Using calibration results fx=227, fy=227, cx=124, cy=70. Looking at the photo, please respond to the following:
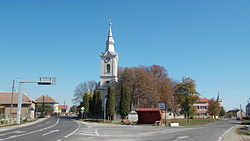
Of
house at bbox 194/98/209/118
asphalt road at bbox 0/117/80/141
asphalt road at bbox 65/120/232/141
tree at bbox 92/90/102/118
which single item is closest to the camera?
asphalt road at bbox 0/117/80/141

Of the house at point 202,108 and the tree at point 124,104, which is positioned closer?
the tree at point 124,104

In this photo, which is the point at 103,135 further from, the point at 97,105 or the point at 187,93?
the point at 97,105

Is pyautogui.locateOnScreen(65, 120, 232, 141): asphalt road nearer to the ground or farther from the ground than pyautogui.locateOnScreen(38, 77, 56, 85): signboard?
nearer to the ground

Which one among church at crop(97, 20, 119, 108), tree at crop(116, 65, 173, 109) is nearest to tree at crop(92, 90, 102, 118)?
A: tree at crop(116, 65, 173, 109)

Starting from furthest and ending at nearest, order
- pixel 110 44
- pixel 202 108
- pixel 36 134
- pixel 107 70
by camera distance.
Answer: pixel 202 108 → pixel 110 44 → pixel 107 70 → pixel 36 134

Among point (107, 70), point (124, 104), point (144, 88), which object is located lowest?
point (124, 104)

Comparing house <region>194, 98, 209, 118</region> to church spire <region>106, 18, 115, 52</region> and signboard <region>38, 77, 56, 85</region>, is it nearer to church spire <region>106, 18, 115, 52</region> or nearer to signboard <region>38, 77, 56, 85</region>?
church spire <region>106, 18, 115, 52</region>

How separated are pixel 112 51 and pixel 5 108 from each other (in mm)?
32696

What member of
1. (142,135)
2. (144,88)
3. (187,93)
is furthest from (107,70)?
(142,135)

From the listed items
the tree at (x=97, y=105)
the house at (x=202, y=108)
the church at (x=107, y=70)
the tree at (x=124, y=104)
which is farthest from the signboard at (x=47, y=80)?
the house at (x=202, y=108)

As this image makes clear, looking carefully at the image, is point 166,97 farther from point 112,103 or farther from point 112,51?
point 112,51

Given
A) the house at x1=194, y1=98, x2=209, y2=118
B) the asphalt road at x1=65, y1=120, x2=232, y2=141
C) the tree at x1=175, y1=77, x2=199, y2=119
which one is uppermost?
the tree at x1=175, y1=77, x2=199, y2=119

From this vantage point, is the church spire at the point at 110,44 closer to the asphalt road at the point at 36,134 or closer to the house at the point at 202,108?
the asphalt road at the point at 36,134

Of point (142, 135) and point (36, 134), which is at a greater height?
point (36, 134)
